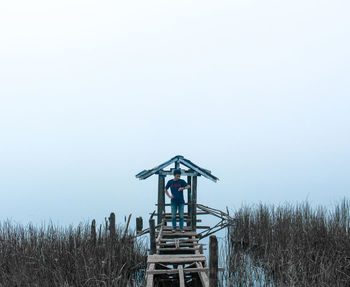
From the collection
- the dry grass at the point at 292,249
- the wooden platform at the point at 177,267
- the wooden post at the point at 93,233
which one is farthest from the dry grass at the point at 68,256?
the dry grass at the point at 292,249

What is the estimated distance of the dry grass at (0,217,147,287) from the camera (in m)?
7.72

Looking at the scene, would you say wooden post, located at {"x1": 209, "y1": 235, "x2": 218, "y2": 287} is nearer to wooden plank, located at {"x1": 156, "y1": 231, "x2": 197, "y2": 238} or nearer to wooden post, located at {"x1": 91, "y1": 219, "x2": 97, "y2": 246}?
wooden post, located at {"x1": 91, "y1": 219, "x2": 97, "y2": 246}

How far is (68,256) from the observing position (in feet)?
27.9

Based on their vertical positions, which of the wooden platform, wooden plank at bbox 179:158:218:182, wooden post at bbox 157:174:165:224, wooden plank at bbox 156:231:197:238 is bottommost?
the wooden platform

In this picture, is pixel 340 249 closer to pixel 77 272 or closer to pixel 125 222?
pixel 125 222

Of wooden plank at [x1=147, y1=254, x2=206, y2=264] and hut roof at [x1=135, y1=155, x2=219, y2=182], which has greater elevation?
hut roof at [x1=135, y1=155, x2=219, y2=182]

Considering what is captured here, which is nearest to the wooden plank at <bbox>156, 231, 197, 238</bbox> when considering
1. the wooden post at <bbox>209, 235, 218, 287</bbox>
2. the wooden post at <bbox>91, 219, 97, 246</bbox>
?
the wooden post at <bbox>91, 219, 97, 246</bbox>

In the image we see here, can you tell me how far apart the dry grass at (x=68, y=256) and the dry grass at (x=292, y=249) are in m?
2.78

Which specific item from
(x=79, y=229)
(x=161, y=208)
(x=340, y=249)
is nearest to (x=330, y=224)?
(x=340, y=249)

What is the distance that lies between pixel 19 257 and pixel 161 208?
5649 mm

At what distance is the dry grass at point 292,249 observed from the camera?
8164mm

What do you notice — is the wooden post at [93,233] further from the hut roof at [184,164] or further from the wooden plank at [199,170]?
the wooden plank at [199,170]

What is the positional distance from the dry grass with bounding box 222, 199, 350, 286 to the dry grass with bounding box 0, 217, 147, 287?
2776 mm

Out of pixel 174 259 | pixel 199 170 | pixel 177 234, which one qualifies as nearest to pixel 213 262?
pixel 174 259
